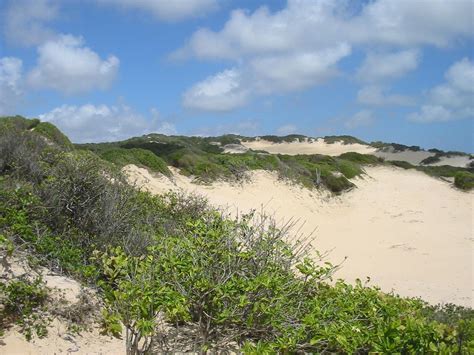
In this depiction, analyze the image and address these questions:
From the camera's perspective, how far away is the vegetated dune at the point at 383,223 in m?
13.6

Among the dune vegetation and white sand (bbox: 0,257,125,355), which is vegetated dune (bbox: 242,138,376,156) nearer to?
the dune vegetation

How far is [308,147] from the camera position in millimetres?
59625

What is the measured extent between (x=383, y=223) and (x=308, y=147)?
39.4m

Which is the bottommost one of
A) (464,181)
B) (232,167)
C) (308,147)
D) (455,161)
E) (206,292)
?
(206,292)

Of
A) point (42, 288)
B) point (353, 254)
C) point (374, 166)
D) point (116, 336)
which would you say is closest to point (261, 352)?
point (116, 336)

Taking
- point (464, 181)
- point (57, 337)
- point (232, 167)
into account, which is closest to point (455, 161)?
point (464, 181)

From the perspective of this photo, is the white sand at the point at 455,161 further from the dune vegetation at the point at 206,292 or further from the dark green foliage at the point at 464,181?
the dune vegetation at the point at 206,292

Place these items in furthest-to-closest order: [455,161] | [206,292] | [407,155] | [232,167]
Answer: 1. [407,155]
2. [455,161]
3. [232,167]
4. [206,292]

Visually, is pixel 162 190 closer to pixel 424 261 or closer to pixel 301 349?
pixel 424 261

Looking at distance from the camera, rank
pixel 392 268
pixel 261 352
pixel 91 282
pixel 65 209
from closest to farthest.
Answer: pixel 261 352 → pixel 91 282 → pixel 65 209 → pixel 392 268

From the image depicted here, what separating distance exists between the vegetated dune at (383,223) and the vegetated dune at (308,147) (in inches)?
1126

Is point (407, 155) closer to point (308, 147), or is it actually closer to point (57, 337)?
point (308, 147)

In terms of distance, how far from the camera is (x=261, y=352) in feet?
12.5

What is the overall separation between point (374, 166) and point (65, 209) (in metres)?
28.5
